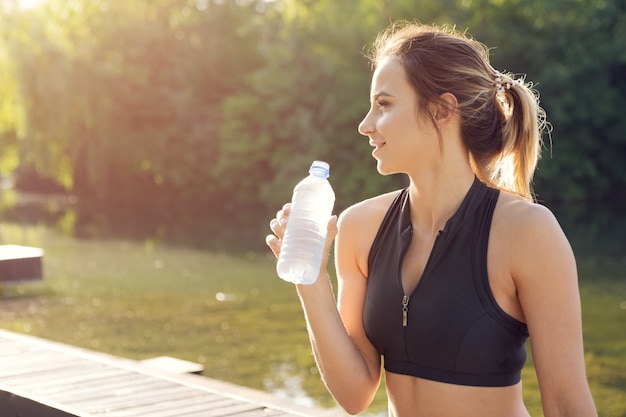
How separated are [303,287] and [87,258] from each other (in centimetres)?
1596

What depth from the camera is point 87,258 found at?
17.7m

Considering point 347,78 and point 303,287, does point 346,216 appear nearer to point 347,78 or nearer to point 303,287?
point 303,287

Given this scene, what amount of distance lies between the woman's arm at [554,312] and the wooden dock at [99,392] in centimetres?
163

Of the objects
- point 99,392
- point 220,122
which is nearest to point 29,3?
point 220,122

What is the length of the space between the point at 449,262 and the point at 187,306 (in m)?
10.4

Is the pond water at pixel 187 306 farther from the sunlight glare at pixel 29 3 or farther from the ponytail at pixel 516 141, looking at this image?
the sunlight glare at pixel 29 3

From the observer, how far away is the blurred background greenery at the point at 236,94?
30.1 meters

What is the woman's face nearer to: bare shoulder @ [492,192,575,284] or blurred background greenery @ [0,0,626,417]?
bare shoulder @ [492,192,575,284]

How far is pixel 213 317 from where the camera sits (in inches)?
458

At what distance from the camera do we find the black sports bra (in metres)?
2.22

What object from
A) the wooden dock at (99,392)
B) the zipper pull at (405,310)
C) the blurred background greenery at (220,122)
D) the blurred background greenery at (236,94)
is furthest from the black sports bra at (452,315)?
the blurred background greenery at (236,94)

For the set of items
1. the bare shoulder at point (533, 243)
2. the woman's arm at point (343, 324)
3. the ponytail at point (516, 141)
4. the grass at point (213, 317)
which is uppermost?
the ponytail at point (516, 141)

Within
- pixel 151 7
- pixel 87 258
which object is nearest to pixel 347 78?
pixel 151 7

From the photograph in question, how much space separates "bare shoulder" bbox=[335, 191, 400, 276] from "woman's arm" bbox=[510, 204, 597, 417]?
1.60 feet
